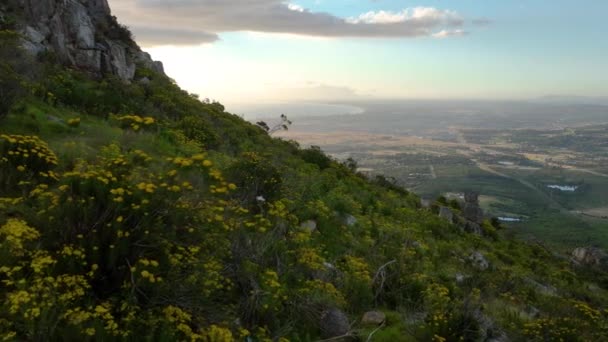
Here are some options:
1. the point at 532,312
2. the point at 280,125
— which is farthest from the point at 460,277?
the point at 280,125

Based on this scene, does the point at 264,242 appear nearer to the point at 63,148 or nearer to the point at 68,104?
the point at 63,148

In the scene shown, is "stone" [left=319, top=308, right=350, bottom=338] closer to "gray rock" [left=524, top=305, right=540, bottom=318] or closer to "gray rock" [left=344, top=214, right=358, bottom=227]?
"gray rock" [left=524, top=305, right=540, bottom=318]

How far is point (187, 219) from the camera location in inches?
182

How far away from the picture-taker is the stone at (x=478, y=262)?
33.8 feet

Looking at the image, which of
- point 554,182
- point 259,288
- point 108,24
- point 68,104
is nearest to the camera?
point 259,288

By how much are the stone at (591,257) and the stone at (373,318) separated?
17.0 meters

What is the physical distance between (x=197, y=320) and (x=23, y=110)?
6638 mm

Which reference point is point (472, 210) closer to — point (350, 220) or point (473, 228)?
point (473, 228)

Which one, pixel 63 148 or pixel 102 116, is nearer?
pixel 63 148

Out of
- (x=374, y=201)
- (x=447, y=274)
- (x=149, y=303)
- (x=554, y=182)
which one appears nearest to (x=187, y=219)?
(x=149, y=303)

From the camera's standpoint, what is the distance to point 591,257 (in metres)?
20.0

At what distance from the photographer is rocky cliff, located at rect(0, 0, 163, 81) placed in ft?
→ 43.7

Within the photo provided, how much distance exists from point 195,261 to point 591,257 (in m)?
20.6

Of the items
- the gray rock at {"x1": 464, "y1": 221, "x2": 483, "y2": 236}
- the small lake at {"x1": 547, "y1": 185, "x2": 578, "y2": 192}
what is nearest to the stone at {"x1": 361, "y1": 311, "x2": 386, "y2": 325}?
the gray rock at {"x1": 464, "y1": 221, "x2": 483, "y2": 236}
